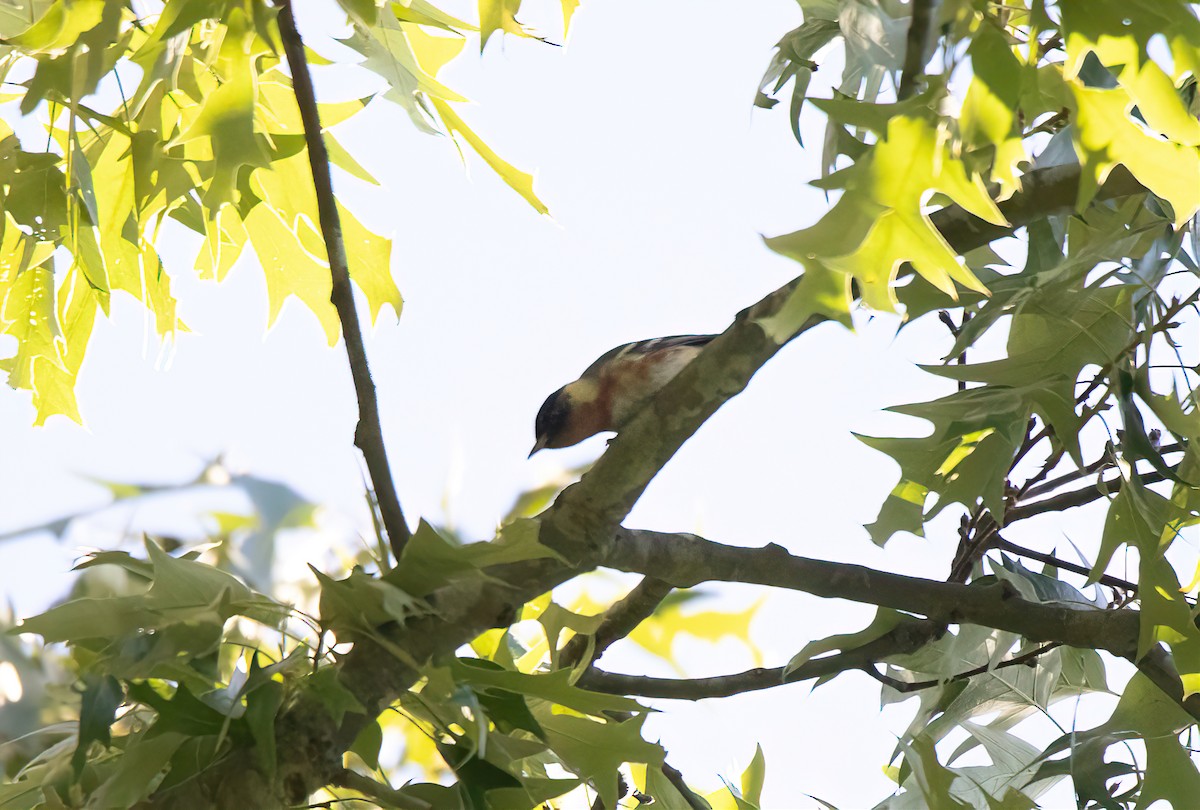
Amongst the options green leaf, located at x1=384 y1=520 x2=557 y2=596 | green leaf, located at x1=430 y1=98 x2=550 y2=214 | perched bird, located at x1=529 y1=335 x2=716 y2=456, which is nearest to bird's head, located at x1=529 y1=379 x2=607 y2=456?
perched bird, located at x1=529 y1=335 x2=716 y2=456

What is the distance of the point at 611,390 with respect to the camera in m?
3.63

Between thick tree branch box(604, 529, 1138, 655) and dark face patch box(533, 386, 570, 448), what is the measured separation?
1.72 metres

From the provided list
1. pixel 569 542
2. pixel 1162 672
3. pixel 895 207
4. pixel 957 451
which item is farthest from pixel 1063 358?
pixel 569 542

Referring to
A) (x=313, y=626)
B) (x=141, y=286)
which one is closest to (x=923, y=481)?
(x=313, y=626)

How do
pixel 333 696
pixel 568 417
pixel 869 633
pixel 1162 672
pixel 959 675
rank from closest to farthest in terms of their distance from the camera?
pixel 333 696, pixel 1162 672, pixel 869 633, pixel 959 675, pixel 568 417

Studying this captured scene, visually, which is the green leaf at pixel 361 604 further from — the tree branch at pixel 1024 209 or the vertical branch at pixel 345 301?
the tree branch at pixel 1024 209

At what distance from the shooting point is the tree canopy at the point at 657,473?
1.39 m

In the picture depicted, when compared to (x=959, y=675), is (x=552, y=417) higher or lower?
higher

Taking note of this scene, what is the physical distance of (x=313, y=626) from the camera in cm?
181

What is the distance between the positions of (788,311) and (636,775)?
1.55 m

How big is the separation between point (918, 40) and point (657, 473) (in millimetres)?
783

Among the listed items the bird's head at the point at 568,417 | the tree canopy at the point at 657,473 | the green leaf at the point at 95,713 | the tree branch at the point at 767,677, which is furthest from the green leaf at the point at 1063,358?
the bird's head at the point at 568,417

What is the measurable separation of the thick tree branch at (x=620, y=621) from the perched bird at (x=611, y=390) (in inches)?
40.0

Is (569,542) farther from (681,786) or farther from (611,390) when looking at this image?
(611,390)
